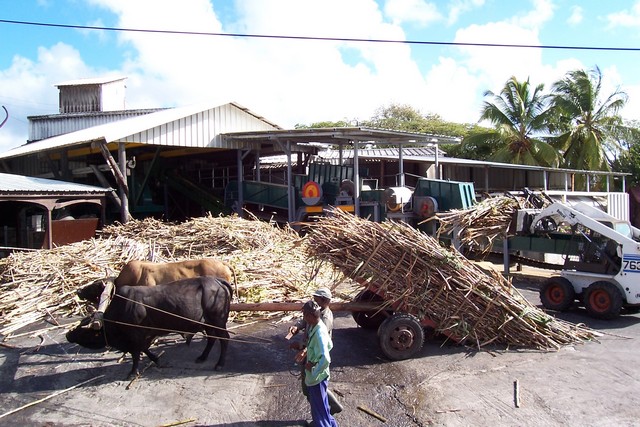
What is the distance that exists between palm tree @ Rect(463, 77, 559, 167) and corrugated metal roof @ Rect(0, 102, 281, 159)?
15593 mm

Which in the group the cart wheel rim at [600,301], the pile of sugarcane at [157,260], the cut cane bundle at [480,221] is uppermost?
the cut cane bundle at [480,221]

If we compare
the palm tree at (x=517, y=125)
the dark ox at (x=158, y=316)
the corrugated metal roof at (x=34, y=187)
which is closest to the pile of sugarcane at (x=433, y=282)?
the dark ox at (x=158, y=316)

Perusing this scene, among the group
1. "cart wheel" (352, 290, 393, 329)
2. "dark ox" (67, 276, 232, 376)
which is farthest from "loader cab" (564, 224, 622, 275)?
"dark ox" (67, 276, 232, 376)

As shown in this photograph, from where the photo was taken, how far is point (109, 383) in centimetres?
634

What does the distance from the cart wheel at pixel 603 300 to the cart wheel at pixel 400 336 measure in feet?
13.5

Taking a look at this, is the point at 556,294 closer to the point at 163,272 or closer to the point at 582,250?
the point at 582,250

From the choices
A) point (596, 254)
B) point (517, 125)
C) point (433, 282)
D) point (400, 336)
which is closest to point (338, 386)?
point (400, 336)

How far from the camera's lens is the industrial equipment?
8977 mm

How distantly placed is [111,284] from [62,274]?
3.58 meters

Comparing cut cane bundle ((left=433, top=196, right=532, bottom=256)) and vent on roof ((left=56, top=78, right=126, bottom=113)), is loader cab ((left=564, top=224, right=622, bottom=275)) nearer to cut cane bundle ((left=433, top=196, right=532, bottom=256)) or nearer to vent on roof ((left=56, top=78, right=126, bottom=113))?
cut cane bundle ((left=433, top=196, right=532, bottom=256))

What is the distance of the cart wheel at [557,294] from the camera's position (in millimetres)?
9680

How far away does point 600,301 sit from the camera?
30.2ft

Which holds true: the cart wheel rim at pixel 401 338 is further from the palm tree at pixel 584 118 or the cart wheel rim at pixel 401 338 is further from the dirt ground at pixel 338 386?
the palm tree at pixel 584 118

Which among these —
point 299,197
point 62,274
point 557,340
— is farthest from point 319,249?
point 299,197
